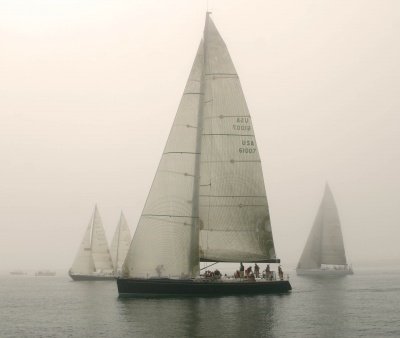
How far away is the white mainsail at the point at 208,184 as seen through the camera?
48000 mm

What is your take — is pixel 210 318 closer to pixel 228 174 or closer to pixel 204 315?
pixel 204 315

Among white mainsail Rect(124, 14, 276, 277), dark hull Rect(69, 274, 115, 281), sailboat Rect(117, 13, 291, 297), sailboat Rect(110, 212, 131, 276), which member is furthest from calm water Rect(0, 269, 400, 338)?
dark hull Rect(69, 274, 115, 281)

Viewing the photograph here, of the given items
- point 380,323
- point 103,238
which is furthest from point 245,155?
point 103,238

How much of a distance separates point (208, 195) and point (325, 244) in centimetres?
5437

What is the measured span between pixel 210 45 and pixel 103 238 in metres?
55.6

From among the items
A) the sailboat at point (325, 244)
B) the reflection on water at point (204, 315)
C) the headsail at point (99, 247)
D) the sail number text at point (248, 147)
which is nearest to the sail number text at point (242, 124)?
the sail number text at point (248, 147)

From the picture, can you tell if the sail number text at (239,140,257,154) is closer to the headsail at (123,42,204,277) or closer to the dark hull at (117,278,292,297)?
the headsail at (123,42,204,277)

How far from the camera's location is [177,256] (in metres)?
47.8

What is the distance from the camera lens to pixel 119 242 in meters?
99.9

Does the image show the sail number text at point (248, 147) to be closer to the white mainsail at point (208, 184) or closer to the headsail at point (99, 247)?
the white mainsail at point (208, 184)

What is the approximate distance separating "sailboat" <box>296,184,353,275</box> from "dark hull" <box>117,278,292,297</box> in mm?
50555

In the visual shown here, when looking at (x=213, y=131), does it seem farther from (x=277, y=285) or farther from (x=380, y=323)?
(x=380, y=323)

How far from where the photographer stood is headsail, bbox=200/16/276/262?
163 ft

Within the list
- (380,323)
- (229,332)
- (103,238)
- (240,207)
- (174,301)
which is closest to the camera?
(229,332)
